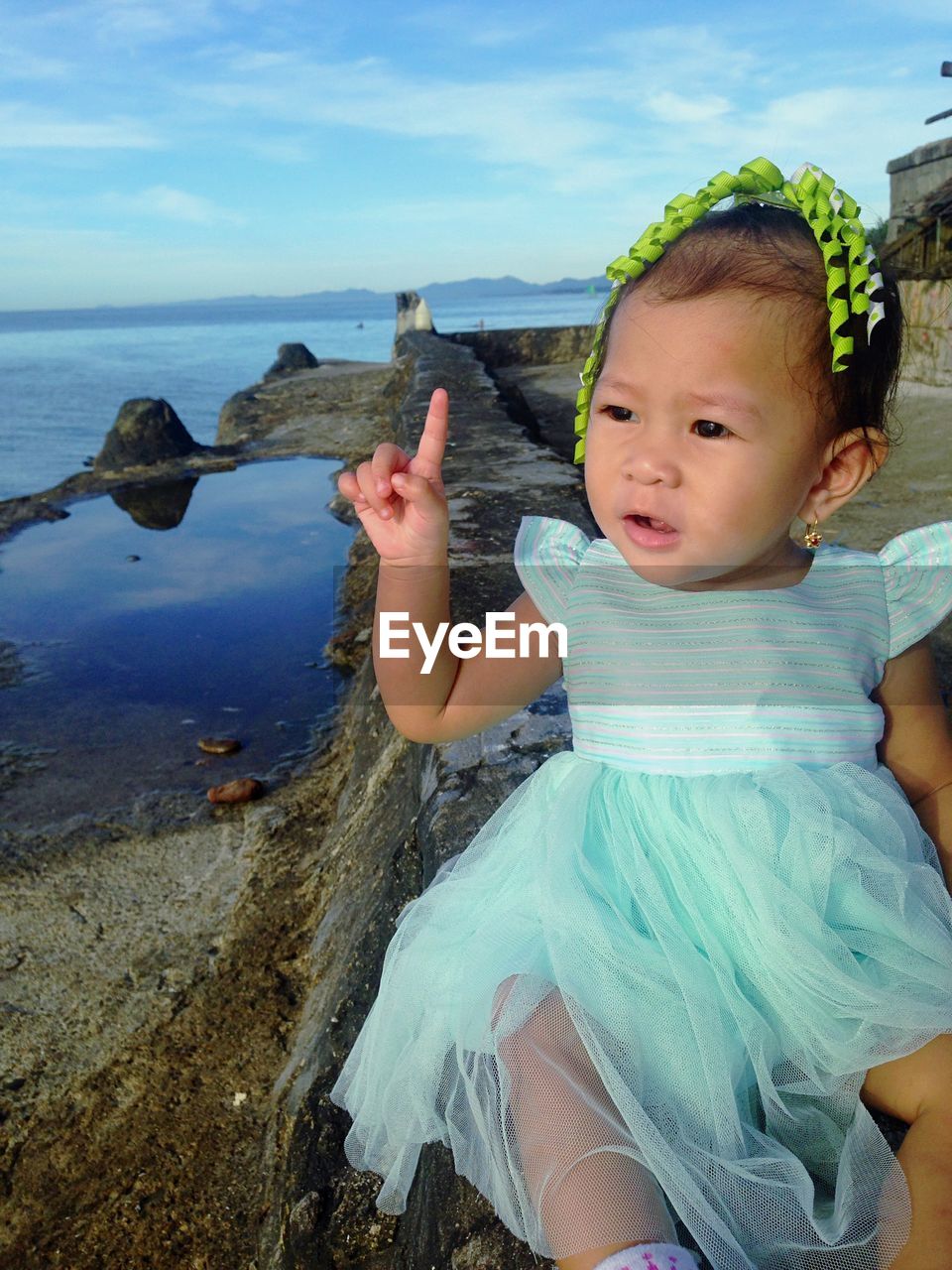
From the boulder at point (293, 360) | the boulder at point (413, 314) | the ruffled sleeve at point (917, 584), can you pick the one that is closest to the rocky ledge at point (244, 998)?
the ruffled sleeve at point (917, 584)

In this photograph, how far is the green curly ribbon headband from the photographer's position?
1377mm

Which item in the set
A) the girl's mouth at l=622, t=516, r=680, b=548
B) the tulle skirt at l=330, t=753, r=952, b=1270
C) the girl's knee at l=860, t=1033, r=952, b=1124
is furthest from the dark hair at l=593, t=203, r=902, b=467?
the girl's knee at l=860, t=1033, r=952, b=1124

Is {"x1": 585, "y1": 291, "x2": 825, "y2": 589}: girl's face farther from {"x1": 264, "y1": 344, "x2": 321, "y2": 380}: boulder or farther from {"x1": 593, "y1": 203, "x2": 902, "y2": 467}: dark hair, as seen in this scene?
{"x1": 264, "y1": 344, "x2": 321, "y2": 380}: boulder

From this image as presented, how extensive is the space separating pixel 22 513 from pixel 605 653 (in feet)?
25.0

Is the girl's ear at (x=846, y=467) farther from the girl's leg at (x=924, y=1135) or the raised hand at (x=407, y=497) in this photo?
the girl's leg at (x=924, y=1135)

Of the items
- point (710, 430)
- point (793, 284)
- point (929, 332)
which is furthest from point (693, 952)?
point (929, 332)

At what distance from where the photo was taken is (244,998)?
252 cm

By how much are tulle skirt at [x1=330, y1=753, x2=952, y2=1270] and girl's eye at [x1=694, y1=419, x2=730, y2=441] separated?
434 millimetres

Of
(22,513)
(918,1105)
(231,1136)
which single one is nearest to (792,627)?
(918,1105)

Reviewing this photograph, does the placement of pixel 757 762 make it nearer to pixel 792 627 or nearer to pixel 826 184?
pixel 792 627

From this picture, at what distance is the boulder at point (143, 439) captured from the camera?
1009cm

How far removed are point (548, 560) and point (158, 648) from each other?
12.4 feet

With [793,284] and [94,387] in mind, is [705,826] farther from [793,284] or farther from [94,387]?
[94,387]

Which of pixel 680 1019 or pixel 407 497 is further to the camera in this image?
pixel 407 497
